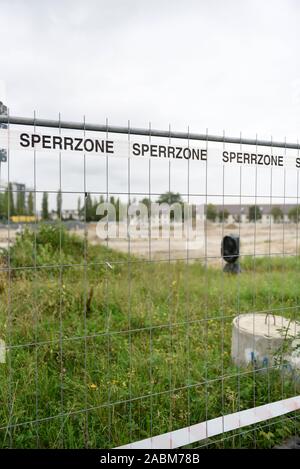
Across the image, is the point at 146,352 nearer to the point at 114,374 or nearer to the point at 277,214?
the point at 114,374

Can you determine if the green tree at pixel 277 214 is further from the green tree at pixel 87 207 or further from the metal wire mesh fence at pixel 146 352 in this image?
the green tree at pixel 87 207

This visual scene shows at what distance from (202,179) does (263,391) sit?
1.85 m

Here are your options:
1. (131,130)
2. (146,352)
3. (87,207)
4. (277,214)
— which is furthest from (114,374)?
(277,214)

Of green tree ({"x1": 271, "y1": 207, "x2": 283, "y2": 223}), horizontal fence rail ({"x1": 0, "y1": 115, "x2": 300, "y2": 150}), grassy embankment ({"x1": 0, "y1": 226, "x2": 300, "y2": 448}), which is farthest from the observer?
green tree ({"x1": 271, "y1": 207, "x2": 283, "y2": 223})

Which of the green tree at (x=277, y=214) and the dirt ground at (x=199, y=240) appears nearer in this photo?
the dirt ground at (x=199, y=240)

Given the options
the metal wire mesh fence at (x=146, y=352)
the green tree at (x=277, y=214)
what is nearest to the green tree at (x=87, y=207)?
the metal wire mesh fence at (x=146, y=352)

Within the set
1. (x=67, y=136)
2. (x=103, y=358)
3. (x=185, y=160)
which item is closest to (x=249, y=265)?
(x=103, y=358)

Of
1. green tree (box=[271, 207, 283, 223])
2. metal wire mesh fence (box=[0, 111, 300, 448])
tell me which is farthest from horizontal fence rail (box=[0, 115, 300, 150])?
green tree (box=[271, 207, 283, 223])

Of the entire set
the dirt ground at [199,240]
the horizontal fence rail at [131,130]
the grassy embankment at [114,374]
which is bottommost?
the grassy embankment at [114,374]

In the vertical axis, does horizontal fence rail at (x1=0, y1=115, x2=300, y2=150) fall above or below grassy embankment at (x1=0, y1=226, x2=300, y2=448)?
above

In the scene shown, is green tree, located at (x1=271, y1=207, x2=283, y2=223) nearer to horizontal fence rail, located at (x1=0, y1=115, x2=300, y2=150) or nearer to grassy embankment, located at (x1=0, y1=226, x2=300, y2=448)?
grassy embankment, located at (x1=0, y1=226, x2=300, y2=448)

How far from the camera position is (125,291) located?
20.2 feet

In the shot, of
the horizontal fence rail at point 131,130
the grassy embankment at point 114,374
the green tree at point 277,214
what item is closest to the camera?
the horizontal fence rail at point 131,130

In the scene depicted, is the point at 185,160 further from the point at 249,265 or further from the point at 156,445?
the point at 249,265
